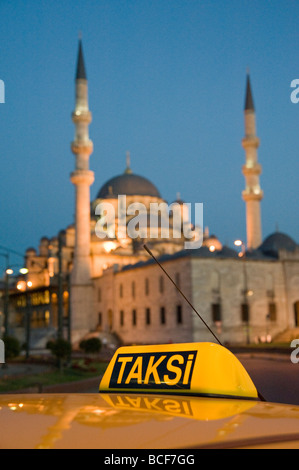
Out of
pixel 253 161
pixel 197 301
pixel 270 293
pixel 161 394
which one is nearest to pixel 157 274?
pixel 197 301

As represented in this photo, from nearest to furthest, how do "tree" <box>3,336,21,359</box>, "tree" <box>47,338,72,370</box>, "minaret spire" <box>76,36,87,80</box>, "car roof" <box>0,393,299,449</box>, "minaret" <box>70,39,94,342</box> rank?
"car roof" <box>0,393,299,449</box>, "tree" <box>47,338,72,370</box>, "tree" <box>3,336,21,359</box>, "minaret" <box>70,39,94,342</box>, "minaret spire" <box>76,36,87,80</box>

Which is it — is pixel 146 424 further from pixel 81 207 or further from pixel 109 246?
pixel 109 246

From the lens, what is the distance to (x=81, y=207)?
53.5m

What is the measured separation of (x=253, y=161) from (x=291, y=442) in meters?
55.1

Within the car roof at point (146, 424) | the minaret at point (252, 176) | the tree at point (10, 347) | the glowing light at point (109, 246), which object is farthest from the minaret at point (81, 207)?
the car roof at point (146, 424)

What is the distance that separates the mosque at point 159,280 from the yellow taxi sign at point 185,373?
34.7 meters

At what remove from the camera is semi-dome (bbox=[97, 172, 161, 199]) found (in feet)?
246

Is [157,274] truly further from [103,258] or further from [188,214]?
[188,214]

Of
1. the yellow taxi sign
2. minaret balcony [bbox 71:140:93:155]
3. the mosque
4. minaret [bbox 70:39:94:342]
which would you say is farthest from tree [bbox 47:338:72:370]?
minaret balcony [bbox 71:140:93:155]

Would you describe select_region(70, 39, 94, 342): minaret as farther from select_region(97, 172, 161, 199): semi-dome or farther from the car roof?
the car roof

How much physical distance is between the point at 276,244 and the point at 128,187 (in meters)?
27.6

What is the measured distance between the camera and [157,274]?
4862 cm

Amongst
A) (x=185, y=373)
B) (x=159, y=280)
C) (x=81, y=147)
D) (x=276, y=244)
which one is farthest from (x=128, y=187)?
(x=185, y=373)

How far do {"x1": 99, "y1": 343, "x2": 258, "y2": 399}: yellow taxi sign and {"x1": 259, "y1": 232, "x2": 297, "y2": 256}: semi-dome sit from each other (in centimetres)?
4847
